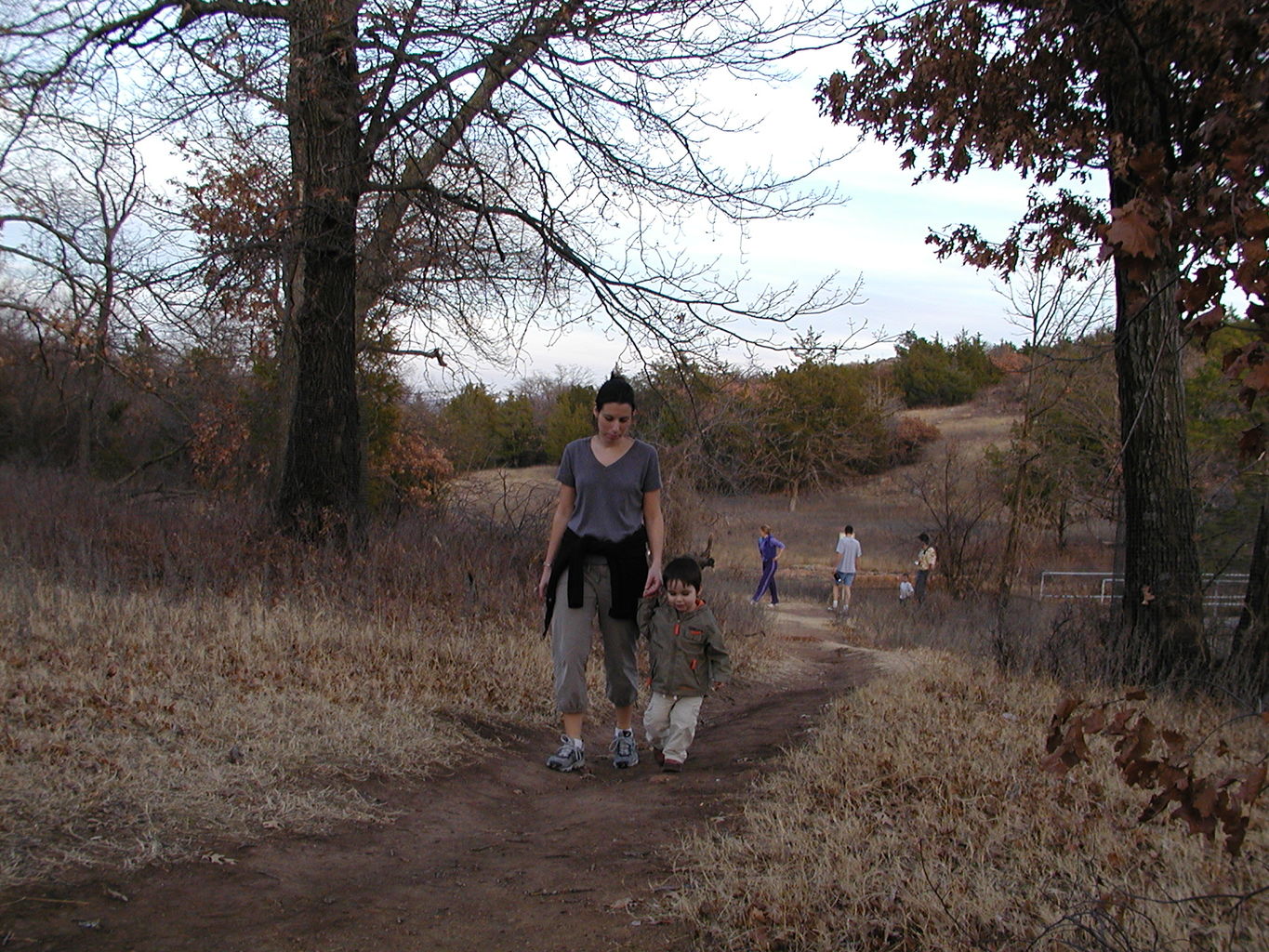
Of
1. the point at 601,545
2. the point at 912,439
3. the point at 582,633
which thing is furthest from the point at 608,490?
the point at 912,439

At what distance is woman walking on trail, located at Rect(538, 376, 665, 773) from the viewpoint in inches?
221

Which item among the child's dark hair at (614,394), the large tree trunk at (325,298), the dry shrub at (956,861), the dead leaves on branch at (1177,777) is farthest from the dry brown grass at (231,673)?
the dead leaves on branch at (1177,777)

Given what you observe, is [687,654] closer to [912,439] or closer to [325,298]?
[325,298]

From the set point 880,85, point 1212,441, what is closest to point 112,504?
point 880,85

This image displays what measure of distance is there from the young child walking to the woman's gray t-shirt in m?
0.36

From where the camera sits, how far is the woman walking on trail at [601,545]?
221 inches

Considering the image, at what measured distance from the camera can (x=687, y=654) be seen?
5.76 meters

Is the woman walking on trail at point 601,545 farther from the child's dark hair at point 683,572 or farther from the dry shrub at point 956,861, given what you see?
the dry shrub at point 956,861

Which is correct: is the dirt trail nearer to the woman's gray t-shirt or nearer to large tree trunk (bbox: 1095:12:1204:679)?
the woman's gray t-shirt

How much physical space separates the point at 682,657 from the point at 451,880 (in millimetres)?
2046

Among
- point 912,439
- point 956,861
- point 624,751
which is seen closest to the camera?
point 956,861

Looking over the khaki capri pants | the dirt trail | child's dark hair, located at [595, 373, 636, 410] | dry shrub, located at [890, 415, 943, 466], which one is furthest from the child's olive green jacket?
dry shrub, located at [890, 415, 943, 466]

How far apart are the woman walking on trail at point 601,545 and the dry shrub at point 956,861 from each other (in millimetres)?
1164

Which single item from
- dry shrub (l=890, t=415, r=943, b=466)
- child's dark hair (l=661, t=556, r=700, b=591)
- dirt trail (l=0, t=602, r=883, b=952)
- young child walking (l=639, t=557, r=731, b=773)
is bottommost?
dirt trail (l=0, t=602, r=883, b=952)
